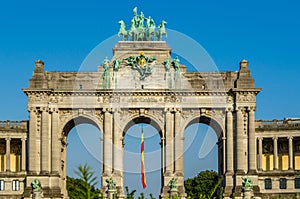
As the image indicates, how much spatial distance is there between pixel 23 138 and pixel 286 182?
98.5 feet

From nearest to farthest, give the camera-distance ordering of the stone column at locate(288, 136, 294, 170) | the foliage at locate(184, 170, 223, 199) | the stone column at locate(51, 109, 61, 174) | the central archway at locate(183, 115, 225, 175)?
the stone column at locate(51, 109, 61, 174), the stone column at locate(288, 136, 294, 170), the central archway at locate(183, 115, 225, 175), the foliage at locate(184, 170, 223, 199)

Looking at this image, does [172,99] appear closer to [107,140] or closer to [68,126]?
[107,140]

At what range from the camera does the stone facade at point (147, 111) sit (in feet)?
260

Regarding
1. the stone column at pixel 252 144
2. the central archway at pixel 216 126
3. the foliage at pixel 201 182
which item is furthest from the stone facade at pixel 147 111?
the foliage at pixel 201 182

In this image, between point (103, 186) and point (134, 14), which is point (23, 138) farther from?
point (134, 14)

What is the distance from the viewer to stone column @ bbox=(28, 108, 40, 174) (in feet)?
261

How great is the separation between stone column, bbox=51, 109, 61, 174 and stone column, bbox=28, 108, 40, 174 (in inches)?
65.7

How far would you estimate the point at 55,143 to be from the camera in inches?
3142

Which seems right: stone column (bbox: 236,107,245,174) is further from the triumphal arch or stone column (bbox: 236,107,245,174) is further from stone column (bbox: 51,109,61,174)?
stone column (bbox: 51,109,61,174)

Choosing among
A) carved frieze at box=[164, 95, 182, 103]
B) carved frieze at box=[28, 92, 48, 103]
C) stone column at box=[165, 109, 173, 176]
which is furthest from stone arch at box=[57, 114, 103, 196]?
carved frieze at box=[164, 95, 182, 103]

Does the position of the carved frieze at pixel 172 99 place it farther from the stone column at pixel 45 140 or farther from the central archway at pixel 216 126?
the stone column at pixel 45 140

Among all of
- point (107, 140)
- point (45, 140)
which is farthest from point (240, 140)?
point (45, 140)

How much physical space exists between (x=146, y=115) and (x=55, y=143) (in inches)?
413

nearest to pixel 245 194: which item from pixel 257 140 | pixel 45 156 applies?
pixel 257 140
